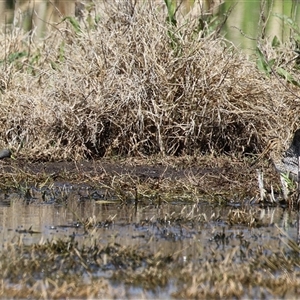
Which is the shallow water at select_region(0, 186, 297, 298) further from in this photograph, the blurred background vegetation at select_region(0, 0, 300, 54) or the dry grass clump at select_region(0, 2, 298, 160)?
the blurred background vegetation at select_region(0, 0, 300, 54)

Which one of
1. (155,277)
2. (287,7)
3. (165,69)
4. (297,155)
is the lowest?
(155,277)

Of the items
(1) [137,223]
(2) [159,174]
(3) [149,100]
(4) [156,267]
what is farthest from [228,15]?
(4) [156,267]

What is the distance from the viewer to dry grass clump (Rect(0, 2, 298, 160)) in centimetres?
832

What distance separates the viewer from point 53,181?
24.7 feet

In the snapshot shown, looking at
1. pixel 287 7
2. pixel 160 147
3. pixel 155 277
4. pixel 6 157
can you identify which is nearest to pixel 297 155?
pixel 160 147

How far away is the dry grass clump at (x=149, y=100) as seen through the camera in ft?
27.3

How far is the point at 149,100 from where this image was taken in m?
8.34

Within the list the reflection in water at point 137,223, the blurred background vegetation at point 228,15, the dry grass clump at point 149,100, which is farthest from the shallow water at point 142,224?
the blurred background vegetation at point 228,15

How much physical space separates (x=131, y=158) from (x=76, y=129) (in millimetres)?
597

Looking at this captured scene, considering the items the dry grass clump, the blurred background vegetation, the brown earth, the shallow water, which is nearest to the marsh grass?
the shallow water

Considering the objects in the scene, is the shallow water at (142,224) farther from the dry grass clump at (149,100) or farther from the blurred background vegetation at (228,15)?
the blurred background vegetation at (228,15)

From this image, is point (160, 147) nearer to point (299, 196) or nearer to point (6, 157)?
point (6, 157)

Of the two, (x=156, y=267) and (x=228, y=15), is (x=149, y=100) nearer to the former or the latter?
(x=228, y=15)

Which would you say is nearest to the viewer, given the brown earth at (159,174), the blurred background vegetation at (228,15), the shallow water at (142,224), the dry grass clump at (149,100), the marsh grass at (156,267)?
the marsh grass at (156,267)
